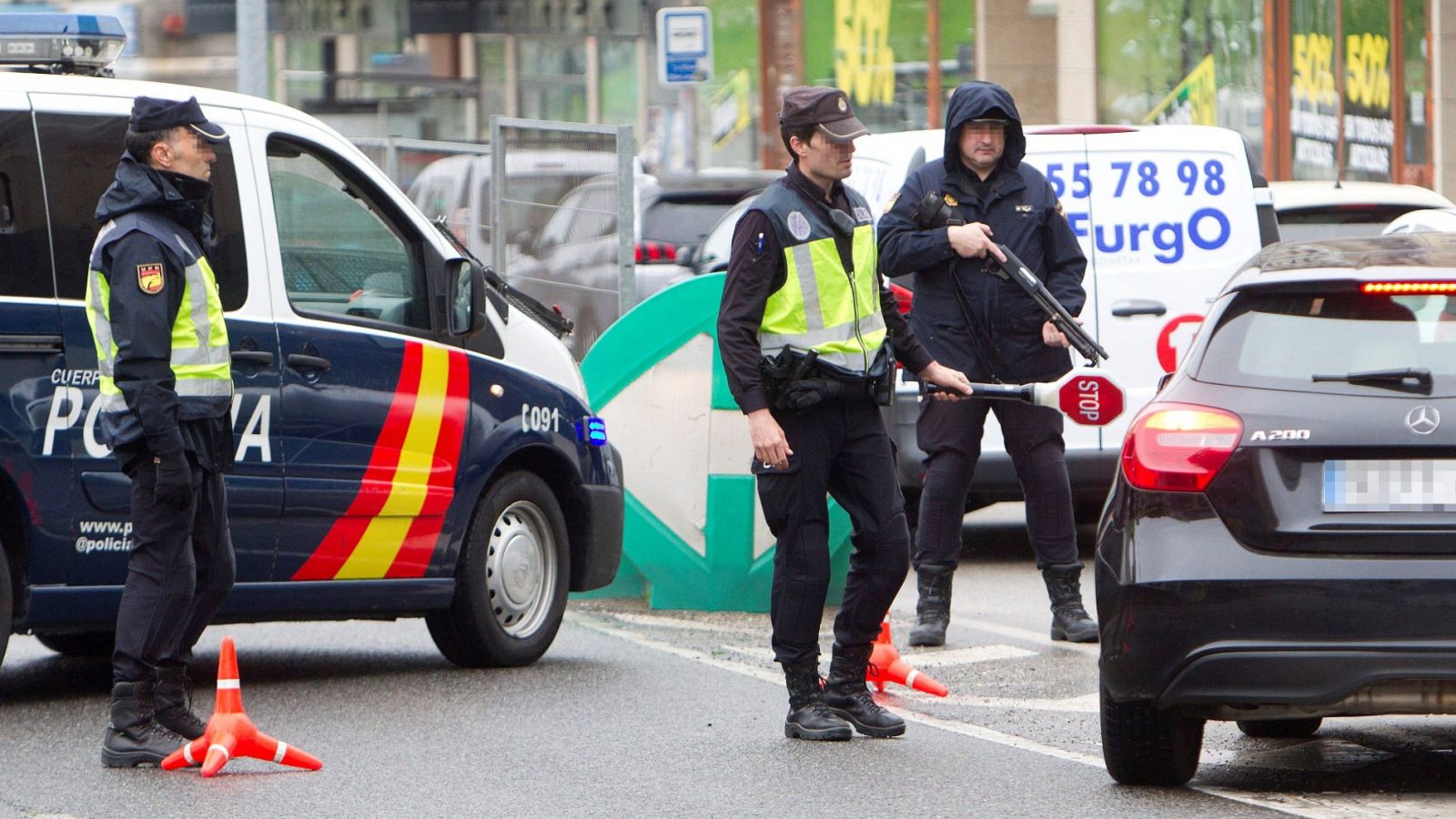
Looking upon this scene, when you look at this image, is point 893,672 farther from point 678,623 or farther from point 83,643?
point 83,643

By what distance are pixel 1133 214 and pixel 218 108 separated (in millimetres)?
4527

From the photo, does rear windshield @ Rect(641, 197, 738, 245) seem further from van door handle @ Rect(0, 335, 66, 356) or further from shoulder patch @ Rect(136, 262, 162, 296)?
shoulder patch @ Rect(136, 262, 162, 296)

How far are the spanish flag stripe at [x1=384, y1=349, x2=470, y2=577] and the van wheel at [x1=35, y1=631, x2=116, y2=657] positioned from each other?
49.9 inches

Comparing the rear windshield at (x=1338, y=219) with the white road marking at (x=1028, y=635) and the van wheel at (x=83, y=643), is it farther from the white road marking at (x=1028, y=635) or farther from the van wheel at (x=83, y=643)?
the van wheel at (x=83, y=643)

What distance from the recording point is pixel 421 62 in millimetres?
31719

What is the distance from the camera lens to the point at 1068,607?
837cm

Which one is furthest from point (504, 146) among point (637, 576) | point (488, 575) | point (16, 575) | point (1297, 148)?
point (1297, 148)

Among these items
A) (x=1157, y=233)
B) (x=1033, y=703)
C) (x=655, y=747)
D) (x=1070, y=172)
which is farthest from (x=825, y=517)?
(x=1157, y=233)

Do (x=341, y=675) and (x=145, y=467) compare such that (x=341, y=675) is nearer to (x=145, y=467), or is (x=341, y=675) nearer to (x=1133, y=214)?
(x=145, y=467)

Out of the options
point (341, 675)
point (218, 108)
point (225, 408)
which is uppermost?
point (218, 108)

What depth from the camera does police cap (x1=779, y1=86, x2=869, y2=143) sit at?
6.45 m

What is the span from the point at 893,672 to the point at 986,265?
1510 mm

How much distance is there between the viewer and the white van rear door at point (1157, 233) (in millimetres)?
10266

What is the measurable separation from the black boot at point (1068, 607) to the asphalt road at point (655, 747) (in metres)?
0.07
